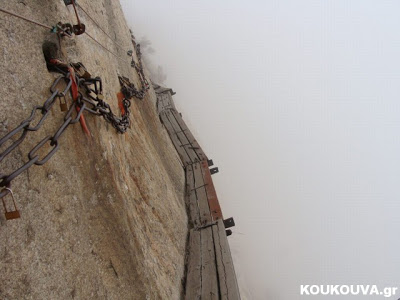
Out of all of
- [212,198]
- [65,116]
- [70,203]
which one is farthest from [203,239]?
[65,116]

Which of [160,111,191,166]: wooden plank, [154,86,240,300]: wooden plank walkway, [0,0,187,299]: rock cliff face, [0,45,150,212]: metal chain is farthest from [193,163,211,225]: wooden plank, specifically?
[0,45,150,212]: metal chain

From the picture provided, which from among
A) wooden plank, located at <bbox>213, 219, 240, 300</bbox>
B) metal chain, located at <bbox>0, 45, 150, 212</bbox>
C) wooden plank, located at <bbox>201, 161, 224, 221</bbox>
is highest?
metal chain, located at <bbox>0, 45, 150, 212</bbox>

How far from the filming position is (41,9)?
2629 millimetres

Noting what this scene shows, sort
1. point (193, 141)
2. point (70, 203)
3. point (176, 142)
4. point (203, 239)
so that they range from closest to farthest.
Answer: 1. point (70, 203)
2. point (203, 239)
3. point (176, 142)
4. point (193, 141)

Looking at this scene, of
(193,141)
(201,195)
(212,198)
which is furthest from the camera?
(193,141)

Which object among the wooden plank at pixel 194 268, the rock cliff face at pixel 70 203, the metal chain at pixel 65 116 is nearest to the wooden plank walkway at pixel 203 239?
the wooden plank at pixel 194 268

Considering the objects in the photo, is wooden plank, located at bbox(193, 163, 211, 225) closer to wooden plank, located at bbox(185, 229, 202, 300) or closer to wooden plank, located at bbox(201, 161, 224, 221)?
wooden plank, located at bbox(201, 161, 224, 221)

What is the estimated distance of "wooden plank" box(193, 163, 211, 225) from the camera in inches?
236

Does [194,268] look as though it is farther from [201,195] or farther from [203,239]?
[201,195]

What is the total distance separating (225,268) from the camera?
464cm

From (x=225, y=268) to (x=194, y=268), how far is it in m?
0.48

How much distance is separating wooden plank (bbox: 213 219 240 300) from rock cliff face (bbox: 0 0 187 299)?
68cm

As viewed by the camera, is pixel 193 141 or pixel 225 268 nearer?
pixel 225 268

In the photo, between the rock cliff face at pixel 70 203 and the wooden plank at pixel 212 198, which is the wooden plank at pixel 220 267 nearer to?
the wooden plank at pixel 212 198
